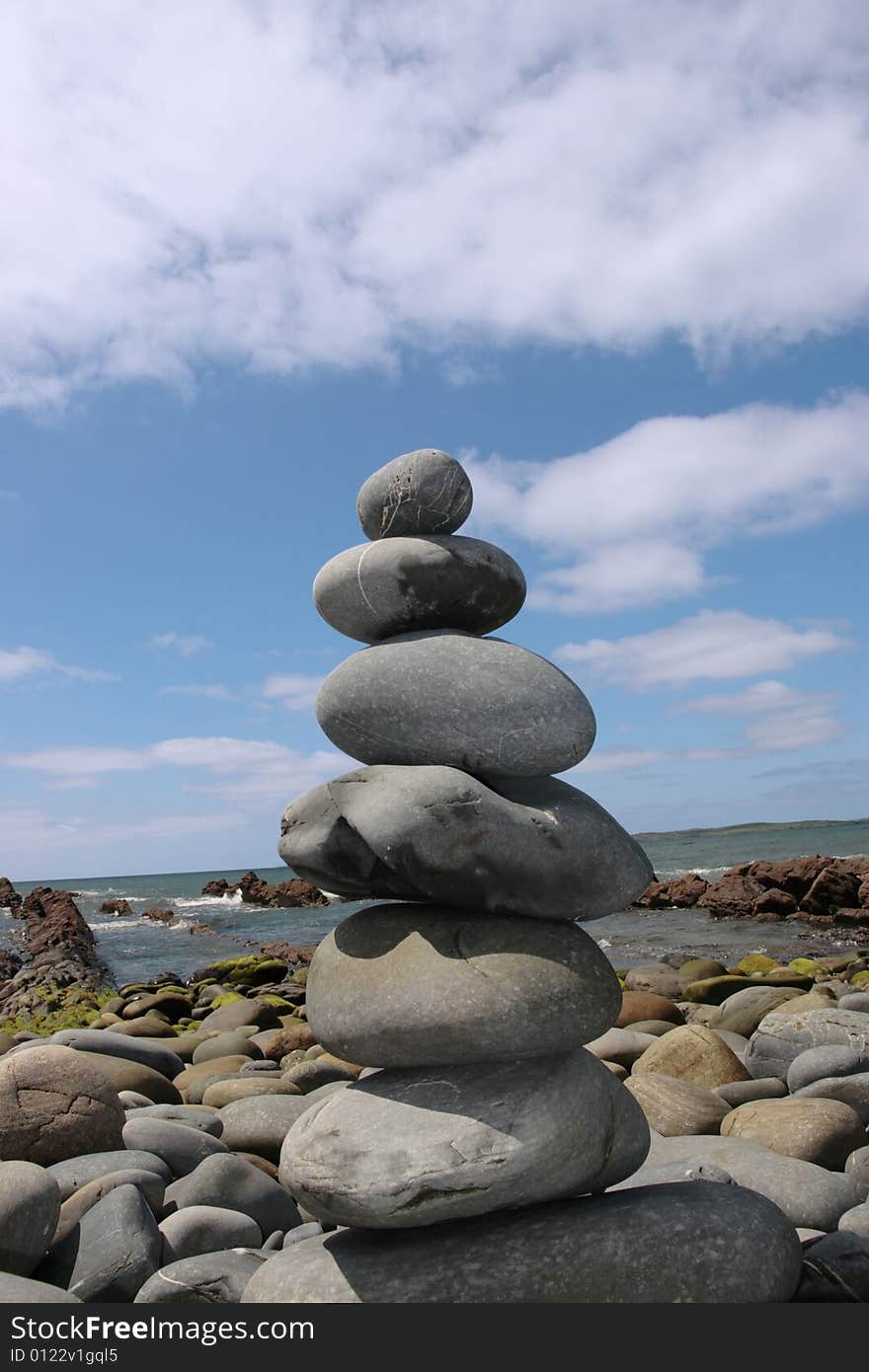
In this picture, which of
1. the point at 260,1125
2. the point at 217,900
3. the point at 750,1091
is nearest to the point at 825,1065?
the point at 750,1091

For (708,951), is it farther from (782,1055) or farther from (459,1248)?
(459,1248)

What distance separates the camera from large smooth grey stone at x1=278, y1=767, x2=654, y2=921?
172 inches

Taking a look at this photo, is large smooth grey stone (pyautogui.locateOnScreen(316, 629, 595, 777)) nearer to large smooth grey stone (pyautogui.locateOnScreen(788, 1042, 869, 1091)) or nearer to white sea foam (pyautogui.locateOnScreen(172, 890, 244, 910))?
large smooth grey stone (pyautogui.locateOnScreen(788, 1042, 869, 1091))

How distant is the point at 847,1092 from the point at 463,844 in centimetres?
463

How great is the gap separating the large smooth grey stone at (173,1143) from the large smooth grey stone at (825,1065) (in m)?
4.52

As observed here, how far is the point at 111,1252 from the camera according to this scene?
482 cm

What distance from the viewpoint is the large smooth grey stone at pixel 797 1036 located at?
8.91m

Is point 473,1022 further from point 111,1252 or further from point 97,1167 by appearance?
point 97,1167

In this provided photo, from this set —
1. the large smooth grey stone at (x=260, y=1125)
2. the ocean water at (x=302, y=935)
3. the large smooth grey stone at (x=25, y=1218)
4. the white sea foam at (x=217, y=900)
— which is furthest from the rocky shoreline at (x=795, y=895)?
the white sea foam at (x=217, y=900)

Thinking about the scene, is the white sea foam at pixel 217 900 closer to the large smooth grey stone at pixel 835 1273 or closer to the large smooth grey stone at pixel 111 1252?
the large smooth grey stone at pixel 111 1252

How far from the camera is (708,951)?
2211 cm

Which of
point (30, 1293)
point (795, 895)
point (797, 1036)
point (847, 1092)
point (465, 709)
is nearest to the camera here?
point (30, 1293)

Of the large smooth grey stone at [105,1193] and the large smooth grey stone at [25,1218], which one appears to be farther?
the large smooth grey stone at [105,1193]

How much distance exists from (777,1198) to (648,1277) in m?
1.81
